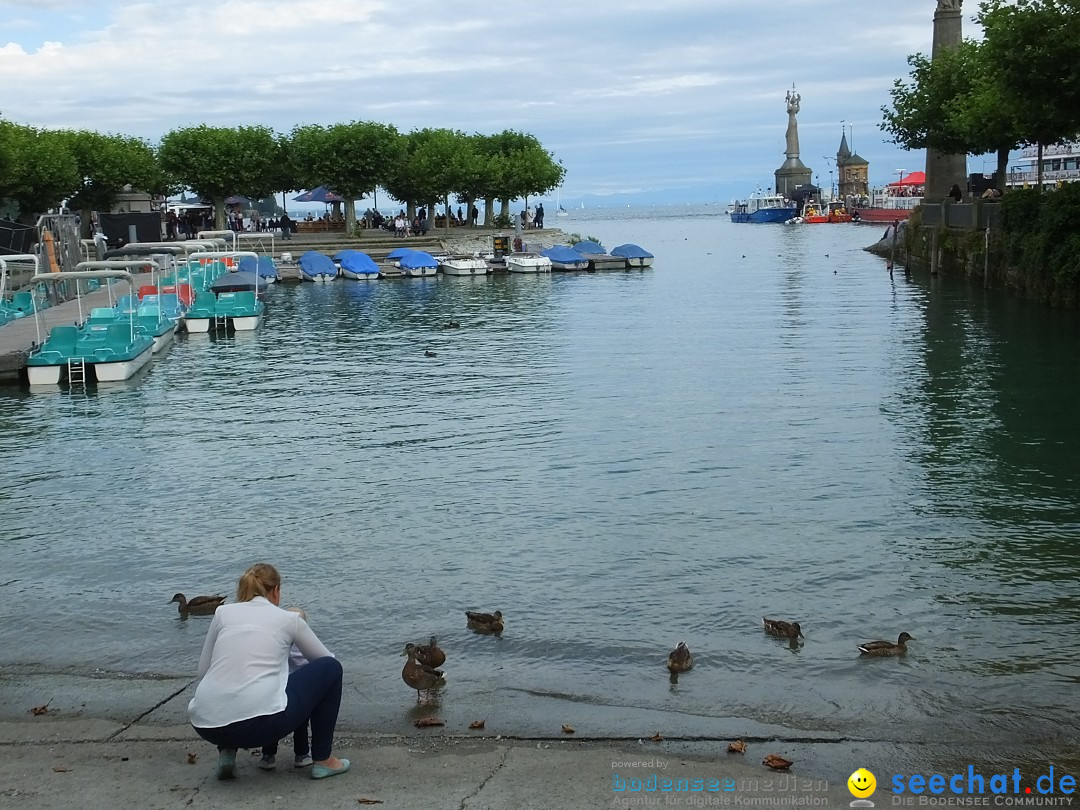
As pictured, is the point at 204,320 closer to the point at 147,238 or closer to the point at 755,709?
the point at 147,238

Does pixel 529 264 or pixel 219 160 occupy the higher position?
pixel 219 160

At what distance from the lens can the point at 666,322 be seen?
45.2 metres

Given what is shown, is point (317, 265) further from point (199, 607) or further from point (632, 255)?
point (199, 607)

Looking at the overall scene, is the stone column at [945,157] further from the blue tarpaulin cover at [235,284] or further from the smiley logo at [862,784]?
the smiley logo at [862,784]

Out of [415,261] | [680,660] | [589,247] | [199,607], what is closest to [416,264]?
[415,261]

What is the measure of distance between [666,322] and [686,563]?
1225 inches

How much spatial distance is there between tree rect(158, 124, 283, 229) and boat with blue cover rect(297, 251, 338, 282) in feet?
67.8

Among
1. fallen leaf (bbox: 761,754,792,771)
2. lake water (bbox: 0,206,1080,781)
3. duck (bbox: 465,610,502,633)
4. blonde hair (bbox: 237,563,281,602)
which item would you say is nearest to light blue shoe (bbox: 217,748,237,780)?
blonde hair (bbox: 237,563,281,602)

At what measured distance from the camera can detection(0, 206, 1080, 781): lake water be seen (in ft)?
34.7

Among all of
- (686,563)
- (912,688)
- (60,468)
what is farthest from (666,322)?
(912,688)

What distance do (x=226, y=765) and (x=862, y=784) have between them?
4.06 meters

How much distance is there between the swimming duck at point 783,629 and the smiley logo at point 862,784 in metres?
3.43

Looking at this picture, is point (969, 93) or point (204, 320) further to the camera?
point (969, 93)

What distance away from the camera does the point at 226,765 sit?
7.48 m
